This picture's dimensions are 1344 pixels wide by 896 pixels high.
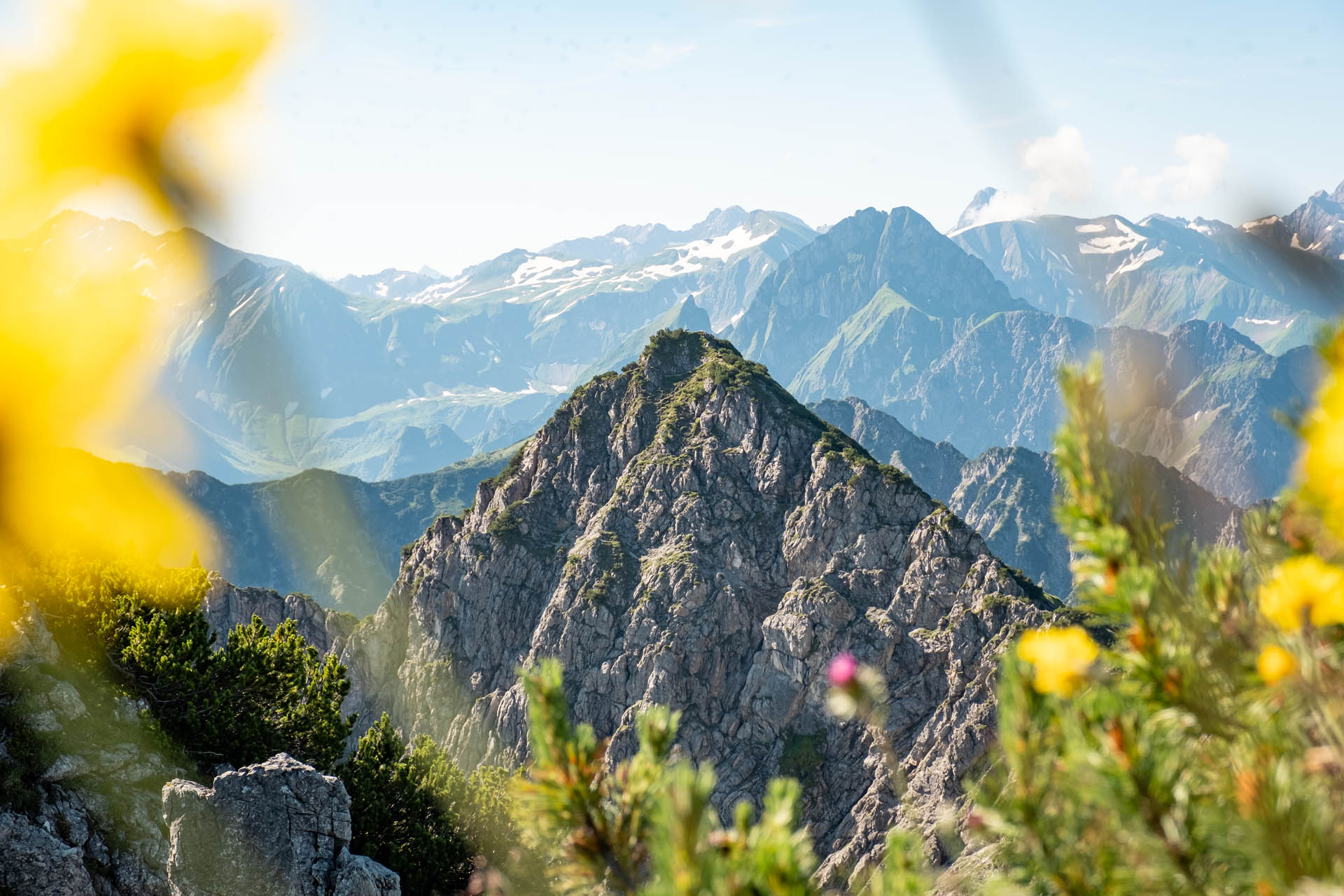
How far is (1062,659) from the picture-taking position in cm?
567

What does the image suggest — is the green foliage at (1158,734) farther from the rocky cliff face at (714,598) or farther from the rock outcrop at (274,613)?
the rock outcrop at (274,613)

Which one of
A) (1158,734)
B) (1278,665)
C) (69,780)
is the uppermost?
(1278,665)

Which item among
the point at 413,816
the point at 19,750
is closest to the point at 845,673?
the point at 19,750

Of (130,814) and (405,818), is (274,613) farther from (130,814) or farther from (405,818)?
(130,814)

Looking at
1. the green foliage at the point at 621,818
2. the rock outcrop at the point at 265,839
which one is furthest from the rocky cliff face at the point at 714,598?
the green foliage at the point at 621,818

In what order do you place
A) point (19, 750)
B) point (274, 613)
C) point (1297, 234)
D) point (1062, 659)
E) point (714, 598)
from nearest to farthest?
point (1062, 659)
point (1297, 234)
point (19, 750)
point (714, 598)
point (274, 613)

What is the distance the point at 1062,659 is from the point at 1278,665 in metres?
1.20

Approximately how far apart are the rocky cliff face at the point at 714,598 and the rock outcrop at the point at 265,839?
69.5 meters

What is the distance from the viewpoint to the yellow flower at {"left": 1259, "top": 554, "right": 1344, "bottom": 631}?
536 centimetres

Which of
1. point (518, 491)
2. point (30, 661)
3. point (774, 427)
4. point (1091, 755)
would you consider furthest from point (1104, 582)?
point (518, 491)

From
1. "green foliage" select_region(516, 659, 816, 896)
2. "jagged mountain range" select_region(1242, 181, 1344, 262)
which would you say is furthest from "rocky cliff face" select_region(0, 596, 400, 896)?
"jagged mountain range" select_region(1242, 181, 1344, 262)

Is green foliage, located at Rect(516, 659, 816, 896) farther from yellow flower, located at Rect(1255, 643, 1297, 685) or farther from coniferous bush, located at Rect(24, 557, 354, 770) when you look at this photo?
coniferous bush, located at Rect(24, 557, 354, 770)

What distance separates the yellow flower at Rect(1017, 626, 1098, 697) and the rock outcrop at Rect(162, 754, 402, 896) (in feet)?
114

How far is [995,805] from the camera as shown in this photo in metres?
Answer: 7.24
